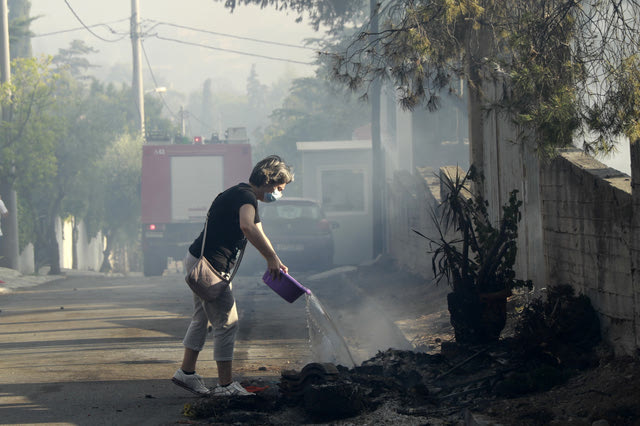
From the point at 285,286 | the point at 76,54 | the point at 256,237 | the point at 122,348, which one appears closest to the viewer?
the point at 256,237

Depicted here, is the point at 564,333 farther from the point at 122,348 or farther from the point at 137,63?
the point at 137,63

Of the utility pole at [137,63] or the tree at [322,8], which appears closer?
the tree at [322,8]

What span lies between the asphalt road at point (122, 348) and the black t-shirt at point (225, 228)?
1.08 m

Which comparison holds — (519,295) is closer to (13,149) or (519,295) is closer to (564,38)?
(564,38)

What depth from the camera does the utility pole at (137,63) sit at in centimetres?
3694

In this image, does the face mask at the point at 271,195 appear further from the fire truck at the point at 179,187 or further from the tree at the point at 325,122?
the tree at the point at 325,122

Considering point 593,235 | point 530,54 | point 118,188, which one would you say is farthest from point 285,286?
point 118,188

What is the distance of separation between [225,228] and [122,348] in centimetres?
327

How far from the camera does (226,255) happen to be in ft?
19.7

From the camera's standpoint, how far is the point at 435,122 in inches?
811

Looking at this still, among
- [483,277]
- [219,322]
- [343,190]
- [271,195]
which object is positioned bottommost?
[219,322]

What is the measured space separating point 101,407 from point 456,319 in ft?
10.1

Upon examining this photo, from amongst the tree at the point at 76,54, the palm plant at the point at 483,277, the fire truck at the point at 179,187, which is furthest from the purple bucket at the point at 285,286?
the tree at the point at 76,54

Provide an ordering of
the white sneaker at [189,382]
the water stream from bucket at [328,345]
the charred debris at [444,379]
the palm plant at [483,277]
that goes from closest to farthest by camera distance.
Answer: the charred debris at [444,379], the white sneaker at [189,382], the palm plant at [483,277], the water stream from bucket at [328,345]
